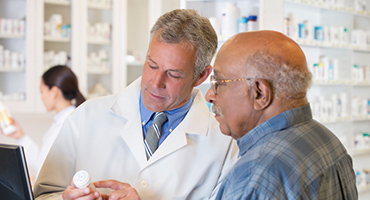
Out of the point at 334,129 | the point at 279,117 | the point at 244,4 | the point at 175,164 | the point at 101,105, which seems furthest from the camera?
the point at 334,129

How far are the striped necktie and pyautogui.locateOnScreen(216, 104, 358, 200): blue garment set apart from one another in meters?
0.42

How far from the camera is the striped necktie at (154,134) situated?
1.17m

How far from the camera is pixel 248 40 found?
0.84 metres

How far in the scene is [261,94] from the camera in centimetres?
84

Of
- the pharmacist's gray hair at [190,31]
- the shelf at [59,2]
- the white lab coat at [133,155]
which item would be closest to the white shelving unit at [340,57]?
the shelf at [59,2]

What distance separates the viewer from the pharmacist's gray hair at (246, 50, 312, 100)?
81 cm

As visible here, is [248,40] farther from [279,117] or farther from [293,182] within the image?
[293,182]

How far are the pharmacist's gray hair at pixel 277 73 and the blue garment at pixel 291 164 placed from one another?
0.06 m

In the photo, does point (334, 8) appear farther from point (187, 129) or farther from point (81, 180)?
point (81, 180)

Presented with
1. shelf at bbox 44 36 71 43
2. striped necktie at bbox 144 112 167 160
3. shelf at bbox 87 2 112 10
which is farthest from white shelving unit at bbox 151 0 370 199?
striped necktie at bbox 144 112 167 160

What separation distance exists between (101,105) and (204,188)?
51cm

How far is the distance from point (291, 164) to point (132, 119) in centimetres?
66

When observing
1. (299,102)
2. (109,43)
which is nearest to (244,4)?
(109,43)

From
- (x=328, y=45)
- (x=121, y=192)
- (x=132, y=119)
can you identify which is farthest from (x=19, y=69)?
(x=328, y=45)
